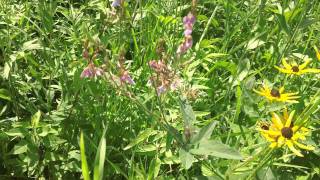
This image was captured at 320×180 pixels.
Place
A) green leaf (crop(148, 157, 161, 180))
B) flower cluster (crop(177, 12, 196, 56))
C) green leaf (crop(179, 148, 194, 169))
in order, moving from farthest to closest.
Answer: green leaf (crop(148, 157, 161, 180)) < flower cluster (crop(177, 12, 196, 56)) < green leaf (crop(179, 148, 194, 169))

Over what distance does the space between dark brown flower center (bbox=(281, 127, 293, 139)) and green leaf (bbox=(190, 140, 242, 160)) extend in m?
0.16

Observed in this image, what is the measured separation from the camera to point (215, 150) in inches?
41.7

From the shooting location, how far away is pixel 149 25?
6.30ft

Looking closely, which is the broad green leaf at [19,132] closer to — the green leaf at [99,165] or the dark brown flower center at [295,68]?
the green leaf at [99,165]

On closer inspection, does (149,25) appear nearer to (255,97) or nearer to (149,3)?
(149,3)

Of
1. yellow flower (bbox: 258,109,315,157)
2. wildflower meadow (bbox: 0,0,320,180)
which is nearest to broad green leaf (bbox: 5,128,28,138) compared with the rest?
wildflower meadow (bbox: 0,0,320,180)

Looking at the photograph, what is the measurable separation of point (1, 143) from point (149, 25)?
0.79 m

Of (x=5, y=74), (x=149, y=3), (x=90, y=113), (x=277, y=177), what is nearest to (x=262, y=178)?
(x=277, y=177)

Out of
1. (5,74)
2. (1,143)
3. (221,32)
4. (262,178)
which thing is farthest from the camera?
(221,32)

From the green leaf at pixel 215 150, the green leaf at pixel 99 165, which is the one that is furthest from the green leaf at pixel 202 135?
the green leaf at pixel 99 165

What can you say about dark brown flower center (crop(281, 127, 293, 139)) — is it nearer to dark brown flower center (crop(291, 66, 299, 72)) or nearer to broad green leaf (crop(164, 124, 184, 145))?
broad green leaf (crop(164, 124, 184, 145))

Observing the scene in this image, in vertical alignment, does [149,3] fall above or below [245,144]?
above

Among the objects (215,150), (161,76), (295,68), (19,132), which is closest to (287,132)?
(215,150)

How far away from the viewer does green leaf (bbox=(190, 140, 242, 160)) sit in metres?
1.03
